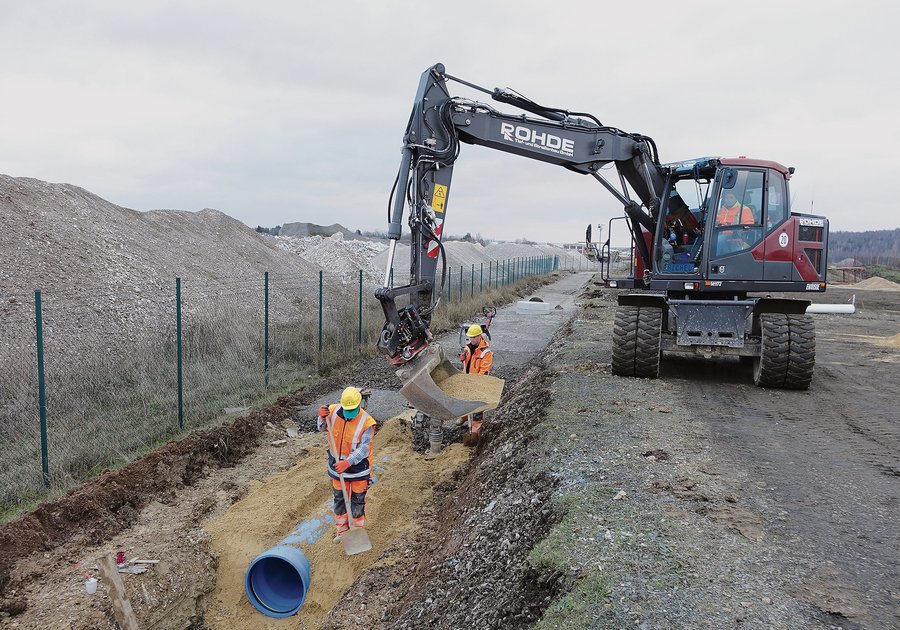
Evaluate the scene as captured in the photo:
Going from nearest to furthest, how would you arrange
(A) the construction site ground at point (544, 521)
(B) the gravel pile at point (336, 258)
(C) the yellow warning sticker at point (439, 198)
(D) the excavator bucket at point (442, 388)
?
1. (A) the construction site ground at point (544, 521)
2. (D) the excavator bucket at point (442, 388)
3. (C) the yellow warning sticker at point (439, 198)
4. (B) the gravel pile at point (336, 258)

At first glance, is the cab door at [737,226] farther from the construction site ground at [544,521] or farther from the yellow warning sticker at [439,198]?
the yellow warning sticker at [439,198]

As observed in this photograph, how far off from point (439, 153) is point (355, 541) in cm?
480

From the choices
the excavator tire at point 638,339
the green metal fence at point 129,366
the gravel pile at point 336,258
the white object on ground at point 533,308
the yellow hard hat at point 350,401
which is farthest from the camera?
the gravel pile at point 336,258

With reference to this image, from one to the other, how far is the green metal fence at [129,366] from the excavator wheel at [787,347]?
8523 mm

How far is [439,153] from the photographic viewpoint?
7.90 metres

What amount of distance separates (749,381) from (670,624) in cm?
782

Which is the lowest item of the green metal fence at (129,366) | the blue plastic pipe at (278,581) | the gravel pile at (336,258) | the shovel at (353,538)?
the blue plastic pipe at (278,581)

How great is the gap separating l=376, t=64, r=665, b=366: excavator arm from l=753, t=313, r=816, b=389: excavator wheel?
338 centimetres

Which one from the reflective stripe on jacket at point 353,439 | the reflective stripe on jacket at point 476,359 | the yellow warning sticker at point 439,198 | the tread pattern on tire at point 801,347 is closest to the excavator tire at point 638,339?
the tread pattern on tire at point 801,347

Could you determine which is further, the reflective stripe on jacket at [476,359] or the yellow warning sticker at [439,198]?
the reflective stripe on jacket at [476,359]

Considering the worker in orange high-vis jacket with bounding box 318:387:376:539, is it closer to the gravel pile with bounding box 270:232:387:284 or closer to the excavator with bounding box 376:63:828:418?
the excavator with bounding box 376:63:828:418

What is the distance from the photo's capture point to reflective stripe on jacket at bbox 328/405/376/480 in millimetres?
6168

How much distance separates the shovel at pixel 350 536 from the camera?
6.23 meters

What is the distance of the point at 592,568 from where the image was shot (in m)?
4.22
